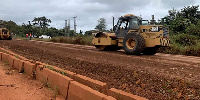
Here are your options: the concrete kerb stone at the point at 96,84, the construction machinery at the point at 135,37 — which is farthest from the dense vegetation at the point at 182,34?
the concrete kerb stone at the point at 96,84

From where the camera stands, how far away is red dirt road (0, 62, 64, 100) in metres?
3.11

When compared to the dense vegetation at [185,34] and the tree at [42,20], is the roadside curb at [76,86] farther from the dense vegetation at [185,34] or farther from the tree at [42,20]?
the tree at [42,20]

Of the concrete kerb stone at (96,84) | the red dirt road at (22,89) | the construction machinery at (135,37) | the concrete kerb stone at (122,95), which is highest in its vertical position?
the construction machinery at (135,37)

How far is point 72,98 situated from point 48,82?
99 centimetres

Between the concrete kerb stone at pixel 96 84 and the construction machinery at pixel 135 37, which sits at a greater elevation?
the construction machinery at pixel 135 37

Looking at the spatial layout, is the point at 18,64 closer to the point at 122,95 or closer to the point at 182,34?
the point at 122,95

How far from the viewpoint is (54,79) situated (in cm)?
350

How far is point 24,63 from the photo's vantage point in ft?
15.5

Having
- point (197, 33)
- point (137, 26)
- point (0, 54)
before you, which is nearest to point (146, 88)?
point (0, 54)

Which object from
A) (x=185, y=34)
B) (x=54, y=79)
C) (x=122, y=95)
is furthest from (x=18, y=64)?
(x=185, y=34)

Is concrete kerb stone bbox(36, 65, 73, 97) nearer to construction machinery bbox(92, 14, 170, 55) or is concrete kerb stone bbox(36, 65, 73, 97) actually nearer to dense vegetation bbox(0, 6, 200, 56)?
construction machinery bbox(92, 14, 170, 55)

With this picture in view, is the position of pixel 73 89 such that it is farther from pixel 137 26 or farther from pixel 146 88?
pixel 137 26

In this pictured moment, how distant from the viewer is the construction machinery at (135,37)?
359 inches

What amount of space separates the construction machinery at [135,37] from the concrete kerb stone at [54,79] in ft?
19.7
